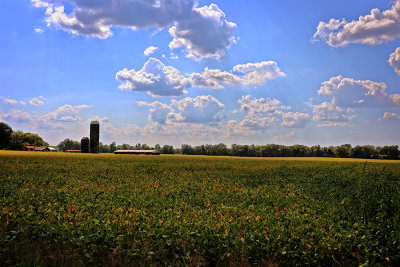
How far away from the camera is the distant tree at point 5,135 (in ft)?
294

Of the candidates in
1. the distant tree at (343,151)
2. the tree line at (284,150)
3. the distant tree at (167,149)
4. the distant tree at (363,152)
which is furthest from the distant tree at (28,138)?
the distant tree at (363,152)

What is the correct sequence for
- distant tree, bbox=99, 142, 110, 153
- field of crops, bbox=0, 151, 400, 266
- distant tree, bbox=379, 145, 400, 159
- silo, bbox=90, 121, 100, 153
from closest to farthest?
field of crops, bbox=0, 151, 400, 266 < silo, bbox=90, 121, 100, 153 < distant tree, bbox=379, 145, 400, 159 < distant tree, bbox=99, 142, 110, 153

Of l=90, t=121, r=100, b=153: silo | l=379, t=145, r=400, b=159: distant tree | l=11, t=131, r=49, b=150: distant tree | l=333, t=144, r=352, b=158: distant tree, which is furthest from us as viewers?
l=11, t=131, r=49, b=150: distant tree

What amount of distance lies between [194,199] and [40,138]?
136470mm

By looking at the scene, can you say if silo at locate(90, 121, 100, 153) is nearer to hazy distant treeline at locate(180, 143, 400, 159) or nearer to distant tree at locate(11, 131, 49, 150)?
hazy distant treeline at locate(180, 143, 400, 159)

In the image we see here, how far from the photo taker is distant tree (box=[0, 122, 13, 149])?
294 feet

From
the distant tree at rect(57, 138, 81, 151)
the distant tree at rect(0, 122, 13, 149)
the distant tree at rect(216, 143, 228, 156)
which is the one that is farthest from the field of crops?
the distant tree at rect(57, 138, 81, 151)

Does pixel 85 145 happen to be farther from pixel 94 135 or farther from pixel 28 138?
pixel 28 138

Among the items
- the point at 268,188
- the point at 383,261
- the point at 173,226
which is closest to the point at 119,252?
the point at 173,226

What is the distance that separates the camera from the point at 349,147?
271 ft

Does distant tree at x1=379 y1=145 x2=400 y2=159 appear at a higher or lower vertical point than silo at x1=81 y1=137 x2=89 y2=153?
lower

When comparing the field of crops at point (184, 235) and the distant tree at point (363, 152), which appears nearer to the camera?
the field of crops at point (184, 235)

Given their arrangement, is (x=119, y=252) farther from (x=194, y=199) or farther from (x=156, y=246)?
(x=194, y=199)

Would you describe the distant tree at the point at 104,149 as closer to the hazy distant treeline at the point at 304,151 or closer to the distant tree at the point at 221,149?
the hazy distant treeline at the point at 304,151
